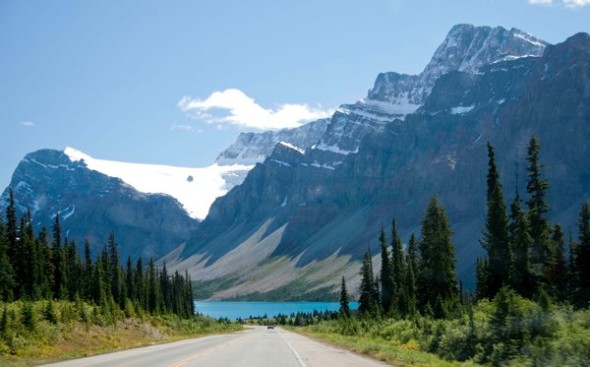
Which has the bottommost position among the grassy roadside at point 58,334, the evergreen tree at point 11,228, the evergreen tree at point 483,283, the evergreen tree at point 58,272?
the grassy roadside at point 58,334

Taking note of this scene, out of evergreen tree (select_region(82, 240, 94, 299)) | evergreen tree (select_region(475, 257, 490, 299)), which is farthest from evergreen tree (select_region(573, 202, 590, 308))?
evergreen tree (select_region(82, 240, 94, 299))

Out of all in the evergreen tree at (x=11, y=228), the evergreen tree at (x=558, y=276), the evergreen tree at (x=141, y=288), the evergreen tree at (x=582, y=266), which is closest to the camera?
the evergreen tree at (x=582, y=266)

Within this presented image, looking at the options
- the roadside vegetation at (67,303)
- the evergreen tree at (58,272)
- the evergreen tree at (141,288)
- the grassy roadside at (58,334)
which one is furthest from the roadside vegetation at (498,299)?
the evergreen tree at (58,272)

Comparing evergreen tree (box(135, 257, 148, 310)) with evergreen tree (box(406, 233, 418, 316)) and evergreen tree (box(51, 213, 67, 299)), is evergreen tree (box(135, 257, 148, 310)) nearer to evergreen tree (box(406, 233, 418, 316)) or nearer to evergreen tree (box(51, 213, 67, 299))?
evergreen tree (box(51, 213, 67, 299))

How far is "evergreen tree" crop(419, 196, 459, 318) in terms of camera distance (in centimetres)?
6512

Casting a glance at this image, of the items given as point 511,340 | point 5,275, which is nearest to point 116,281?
point 5,275

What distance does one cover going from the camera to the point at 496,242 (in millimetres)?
57031

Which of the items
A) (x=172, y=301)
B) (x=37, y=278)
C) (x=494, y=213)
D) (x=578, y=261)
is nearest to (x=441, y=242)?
(x=494, y=213)

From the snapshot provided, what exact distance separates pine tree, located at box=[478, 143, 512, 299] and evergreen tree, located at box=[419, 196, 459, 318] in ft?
21.6

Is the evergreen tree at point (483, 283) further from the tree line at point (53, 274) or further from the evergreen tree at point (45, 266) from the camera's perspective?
the evergreen tree at point (45, 266)

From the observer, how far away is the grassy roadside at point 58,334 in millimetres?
35094

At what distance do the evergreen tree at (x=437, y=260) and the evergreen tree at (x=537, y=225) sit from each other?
10.4 meters

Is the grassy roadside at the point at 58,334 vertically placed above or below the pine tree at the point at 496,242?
below

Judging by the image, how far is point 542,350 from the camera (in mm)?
22562
